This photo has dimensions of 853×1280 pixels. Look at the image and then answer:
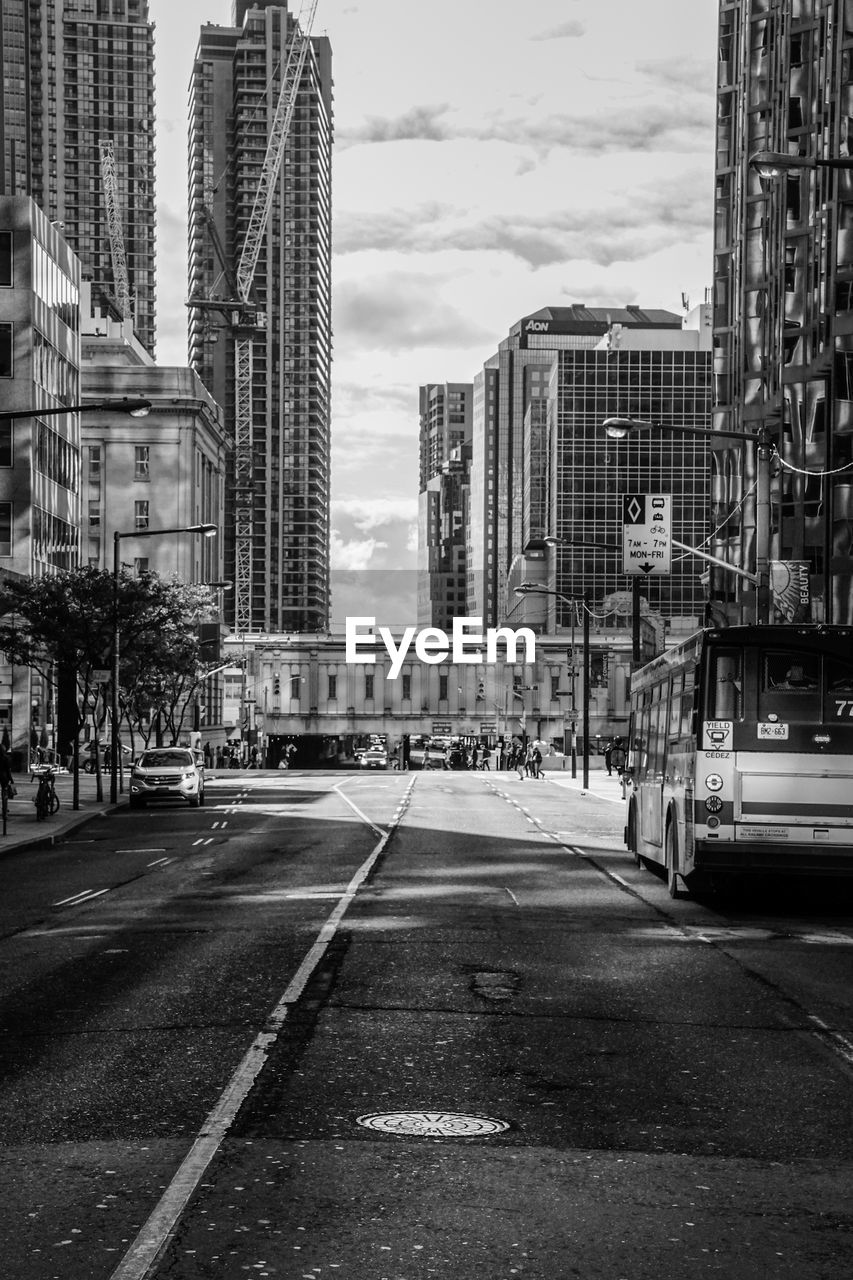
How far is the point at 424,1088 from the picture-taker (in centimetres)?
1058

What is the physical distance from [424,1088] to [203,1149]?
2.08m

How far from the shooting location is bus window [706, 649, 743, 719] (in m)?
21.8

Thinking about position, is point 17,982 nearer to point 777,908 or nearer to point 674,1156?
point 674,1156

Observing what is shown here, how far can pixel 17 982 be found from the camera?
1530 cm

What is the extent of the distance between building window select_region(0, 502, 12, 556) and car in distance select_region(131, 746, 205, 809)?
28.3m

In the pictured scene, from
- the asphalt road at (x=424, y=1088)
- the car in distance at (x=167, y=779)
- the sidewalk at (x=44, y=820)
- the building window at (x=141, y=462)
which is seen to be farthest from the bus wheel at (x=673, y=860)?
the building window at (x=141, y=462)

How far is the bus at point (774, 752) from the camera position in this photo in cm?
2166

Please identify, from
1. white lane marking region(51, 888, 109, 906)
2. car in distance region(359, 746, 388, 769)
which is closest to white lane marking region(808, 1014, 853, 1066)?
white lane marking region(51, 888, 109, 906)

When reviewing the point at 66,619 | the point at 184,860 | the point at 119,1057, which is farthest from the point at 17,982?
the point at 66,619

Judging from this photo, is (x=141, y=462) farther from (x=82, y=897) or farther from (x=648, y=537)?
(x=82, y=897)

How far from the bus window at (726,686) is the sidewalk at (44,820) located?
16.7 metres

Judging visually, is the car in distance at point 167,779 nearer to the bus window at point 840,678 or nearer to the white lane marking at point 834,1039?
the bus window at point 840,678

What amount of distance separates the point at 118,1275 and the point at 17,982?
8.88 meters

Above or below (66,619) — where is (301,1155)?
below
